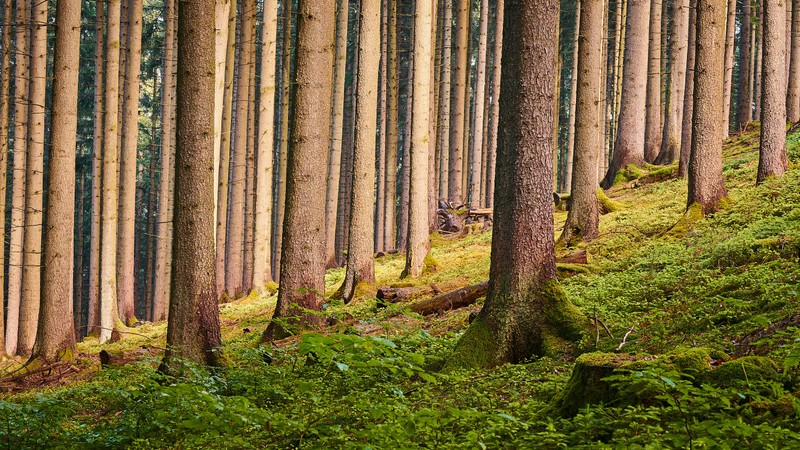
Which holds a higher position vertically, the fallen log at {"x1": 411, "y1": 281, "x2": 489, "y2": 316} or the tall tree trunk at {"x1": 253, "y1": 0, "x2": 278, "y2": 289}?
the tall tree trunk at {"x1": 253, "y1": 0, "x2": 278, "y2": 289}

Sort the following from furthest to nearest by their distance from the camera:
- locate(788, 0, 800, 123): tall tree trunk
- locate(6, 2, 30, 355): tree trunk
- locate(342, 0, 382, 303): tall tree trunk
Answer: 1. locate(6, 2, 30, 355): tree trunk
2. locate(788, 0, 800, 123): tall tree trunk
3. locate(342, 0, 382, 303): tall tree trunk

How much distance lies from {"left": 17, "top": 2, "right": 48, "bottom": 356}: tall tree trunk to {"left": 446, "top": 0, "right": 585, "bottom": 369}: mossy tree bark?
34.8ft

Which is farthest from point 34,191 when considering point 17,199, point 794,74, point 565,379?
point 794,74

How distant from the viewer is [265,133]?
18391 mm

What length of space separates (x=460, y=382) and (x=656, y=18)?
57.1 feet

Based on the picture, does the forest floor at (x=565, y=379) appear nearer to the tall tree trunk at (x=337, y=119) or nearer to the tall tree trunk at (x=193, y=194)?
the tall tree trunk at (x=193, y=194)

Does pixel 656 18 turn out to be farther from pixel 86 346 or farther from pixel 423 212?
pixel 86 346

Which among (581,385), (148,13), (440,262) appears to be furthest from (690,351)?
(148,13)

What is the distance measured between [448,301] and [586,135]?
3.88m

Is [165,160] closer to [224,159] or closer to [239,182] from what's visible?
[239,182]

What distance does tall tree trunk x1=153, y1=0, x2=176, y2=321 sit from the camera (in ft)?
76.5

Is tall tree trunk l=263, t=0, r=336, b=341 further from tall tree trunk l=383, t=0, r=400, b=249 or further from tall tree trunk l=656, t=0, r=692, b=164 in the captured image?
tall tree trunk l=383, t=0, r=400, b=249

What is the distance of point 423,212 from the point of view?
15539 mm

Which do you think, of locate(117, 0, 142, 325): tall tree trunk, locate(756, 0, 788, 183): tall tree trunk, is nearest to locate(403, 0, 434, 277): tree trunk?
locate(756, 0, 788, 183): tall tree trunk
